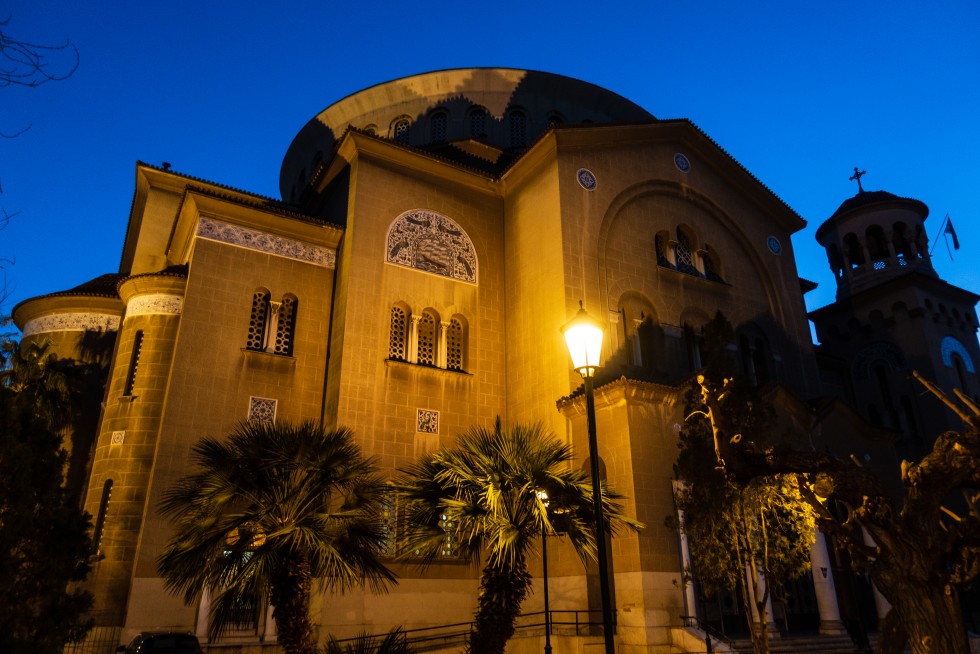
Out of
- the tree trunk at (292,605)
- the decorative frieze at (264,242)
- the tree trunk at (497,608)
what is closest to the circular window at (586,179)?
the decorative frieze at (264,242)

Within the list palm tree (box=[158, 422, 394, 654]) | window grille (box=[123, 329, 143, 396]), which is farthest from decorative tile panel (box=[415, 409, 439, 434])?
window grille (box=[123, 329, 143, 396])

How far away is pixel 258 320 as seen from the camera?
19984 mm

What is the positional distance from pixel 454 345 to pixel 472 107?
39.9 ft

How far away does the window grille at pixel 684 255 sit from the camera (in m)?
24.0

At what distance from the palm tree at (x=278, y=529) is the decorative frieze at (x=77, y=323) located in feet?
44.5

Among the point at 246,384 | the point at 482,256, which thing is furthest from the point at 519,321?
the point at 246,384

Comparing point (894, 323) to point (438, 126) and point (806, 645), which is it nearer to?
point (806, 645)

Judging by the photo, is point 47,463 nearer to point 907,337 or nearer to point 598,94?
point 598,94

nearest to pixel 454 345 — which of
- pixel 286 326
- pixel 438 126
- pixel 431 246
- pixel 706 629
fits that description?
pixel 431 246

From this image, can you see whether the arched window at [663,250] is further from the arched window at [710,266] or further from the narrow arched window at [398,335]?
the narrow arched window at [398,335]

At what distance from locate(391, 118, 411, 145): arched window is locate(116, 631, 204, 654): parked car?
65.5ft

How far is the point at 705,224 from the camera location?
25016 millimetres

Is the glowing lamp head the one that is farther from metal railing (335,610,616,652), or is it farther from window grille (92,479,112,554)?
window grille (92,479,112,554)

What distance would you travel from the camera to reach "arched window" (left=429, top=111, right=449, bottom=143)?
2911cm
